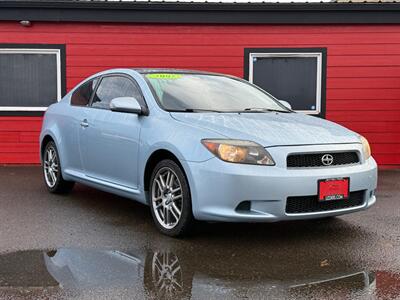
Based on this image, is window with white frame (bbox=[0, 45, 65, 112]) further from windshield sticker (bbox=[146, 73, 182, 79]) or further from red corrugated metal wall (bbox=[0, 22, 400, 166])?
windshield sticker (bbox=[146, 73, 182, 79])

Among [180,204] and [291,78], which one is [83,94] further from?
[291,78]

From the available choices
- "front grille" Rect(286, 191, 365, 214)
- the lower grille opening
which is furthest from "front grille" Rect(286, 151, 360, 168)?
the lower grille opening

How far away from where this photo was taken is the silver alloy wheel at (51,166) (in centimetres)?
675

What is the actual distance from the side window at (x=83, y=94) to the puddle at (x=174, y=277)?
2384mm

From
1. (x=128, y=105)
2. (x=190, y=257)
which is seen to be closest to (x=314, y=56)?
(x=128, y=105)

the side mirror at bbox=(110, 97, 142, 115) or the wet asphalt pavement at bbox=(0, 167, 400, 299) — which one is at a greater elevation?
the side mirror at bbox=(110, 97, 142, 115)

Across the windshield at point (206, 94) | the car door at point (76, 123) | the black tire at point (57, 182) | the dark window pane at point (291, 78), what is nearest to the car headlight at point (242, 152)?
the windshield at point (206, 94)

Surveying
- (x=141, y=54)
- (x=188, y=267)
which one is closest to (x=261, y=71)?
(x=141, y=54)

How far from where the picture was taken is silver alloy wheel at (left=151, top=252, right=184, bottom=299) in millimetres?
3535

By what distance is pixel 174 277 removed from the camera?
3799 millimetres

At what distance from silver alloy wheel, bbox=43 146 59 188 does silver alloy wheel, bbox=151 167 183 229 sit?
2239mm

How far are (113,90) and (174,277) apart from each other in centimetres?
273

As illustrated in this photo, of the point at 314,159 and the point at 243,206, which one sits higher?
the point at 314,159

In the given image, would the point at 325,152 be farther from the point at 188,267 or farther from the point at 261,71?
the point at 261,71
